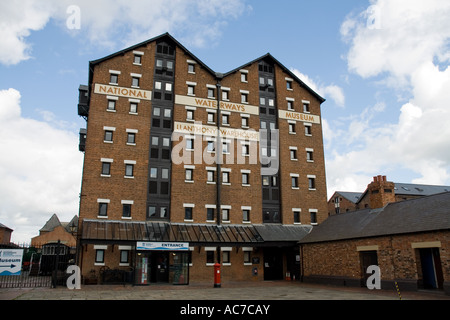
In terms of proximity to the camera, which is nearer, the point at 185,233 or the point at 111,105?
the point at 185,233

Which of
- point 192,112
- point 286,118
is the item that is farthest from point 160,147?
point 286,118

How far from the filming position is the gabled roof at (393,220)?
20312mm

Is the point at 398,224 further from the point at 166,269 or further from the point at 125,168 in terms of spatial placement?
the point at 125,168

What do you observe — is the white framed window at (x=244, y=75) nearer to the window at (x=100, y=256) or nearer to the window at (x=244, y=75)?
the window at (x=244, y=75)

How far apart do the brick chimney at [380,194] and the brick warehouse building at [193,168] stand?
23.6 ft

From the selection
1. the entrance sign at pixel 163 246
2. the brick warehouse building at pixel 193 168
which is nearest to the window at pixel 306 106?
the brick warehouse building at pixel 193 168

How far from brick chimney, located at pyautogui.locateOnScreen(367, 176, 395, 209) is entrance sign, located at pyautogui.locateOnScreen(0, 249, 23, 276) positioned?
77.8 feet

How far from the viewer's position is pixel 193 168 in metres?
32.0

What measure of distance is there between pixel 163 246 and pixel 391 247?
1473 centimetres

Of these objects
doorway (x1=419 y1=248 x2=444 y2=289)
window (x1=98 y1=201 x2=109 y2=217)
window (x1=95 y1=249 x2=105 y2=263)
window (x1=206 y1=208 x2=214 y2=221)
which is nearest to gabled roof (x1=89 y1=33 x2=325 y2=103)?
window (x1=98 y1=201 x2=109 y2=217)

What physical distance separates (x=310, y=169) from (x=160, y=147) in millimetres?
14656

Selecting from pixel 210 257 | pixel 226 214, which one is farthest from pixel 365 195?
pixel 210 257

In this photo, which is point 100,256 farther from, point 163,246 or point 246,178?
point 246,178

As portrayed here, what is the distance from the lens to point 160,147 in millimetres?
31609
